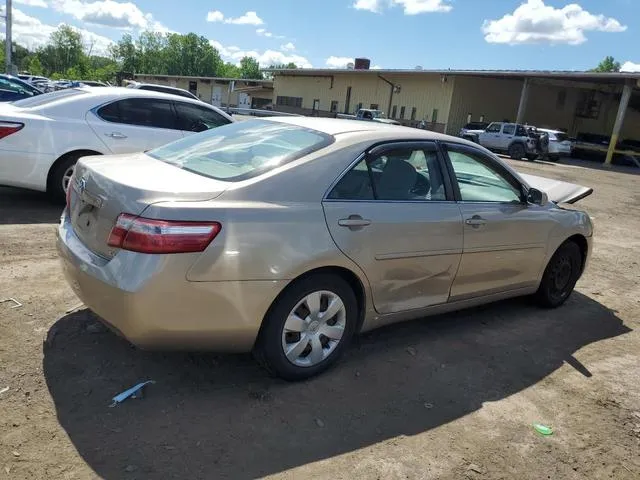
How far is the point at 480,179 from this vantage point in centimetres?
446

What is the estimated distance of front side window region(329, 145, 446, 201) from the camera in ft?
11.5

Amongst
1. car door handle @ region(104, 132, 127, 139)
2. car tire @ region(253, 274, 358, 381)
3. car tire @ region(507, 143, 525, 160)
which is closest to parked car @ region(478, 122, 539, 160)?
car tire @ region(507, 143, 525, 160)

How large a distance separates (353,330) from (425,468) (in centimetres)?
102

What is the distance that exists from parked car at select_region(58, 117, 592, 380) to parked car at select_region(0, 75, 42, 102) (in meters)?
13.9

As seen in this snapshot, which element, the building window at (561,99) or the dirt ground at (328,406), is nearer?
the dirt ground at (328,406)

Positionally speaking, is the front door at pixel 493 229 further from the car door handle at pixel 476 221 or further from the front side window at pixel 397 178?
the front side window at pixel 397 178

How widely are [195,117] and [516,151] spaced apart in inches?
921

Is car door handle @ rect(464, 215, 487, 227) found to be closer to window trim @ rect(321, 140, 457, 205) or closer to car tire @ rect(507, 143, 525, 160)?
window trim @ rect(321, 140, 457, 205)

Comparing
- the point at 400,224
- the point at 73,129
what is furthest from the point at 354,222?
the point at 73,129

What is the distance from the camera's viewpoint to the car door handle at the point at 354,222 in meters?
3.32

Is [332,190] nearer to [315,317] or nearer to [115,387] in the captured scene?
[315,317]

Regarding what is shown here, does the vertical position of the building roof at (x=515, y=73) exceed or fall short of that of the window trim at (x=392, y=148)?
it exceeds it

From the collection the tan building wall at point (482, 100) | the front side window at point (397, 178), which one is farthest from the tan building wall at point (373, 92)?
the front side window at point (397, 178)

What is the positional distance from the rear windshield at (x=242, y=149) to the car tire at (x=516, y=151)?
84.5ft
